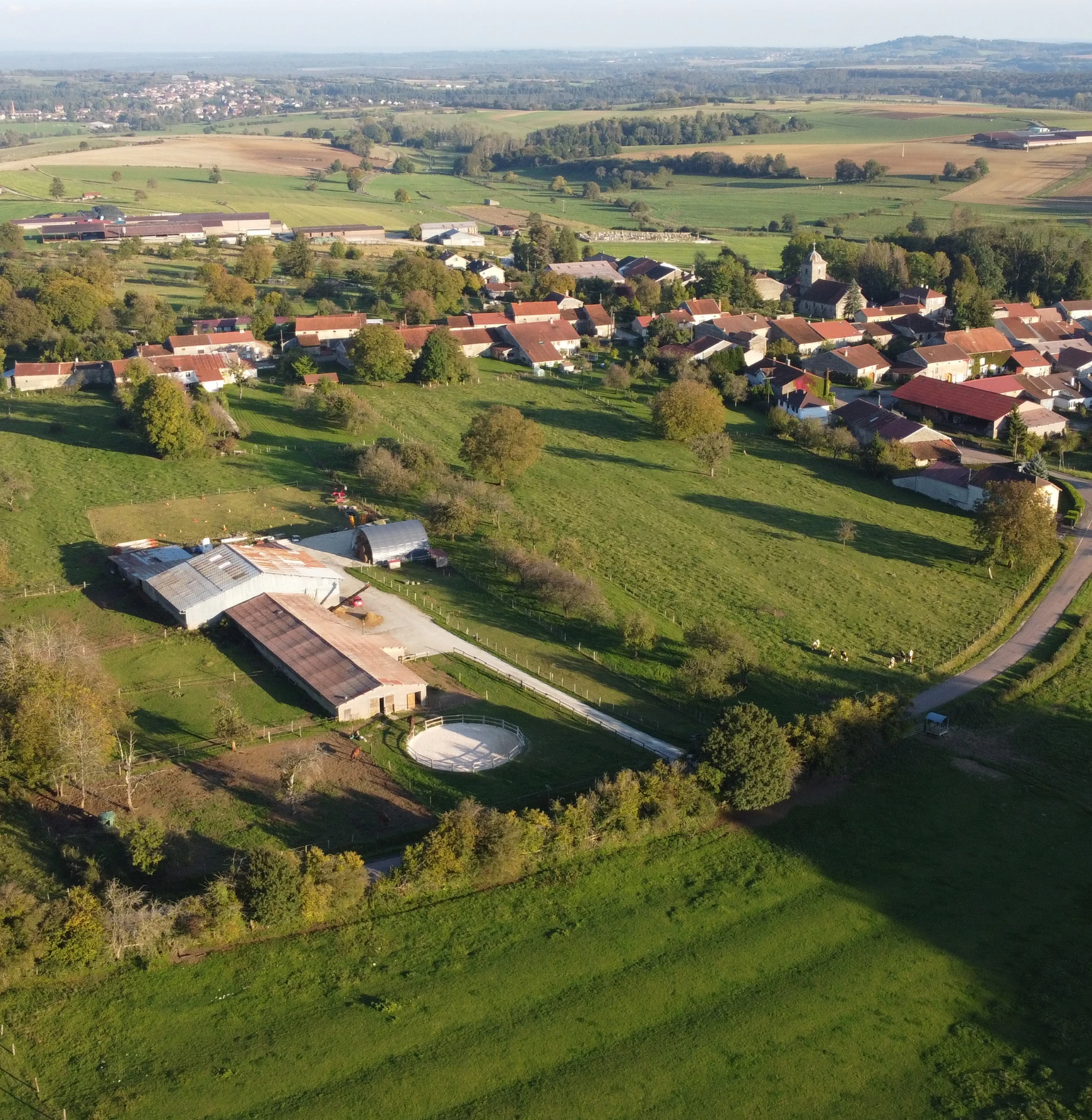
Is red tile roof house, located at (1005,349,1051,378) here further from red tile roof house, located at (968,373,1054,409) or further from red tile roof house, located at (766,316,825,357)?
red tile roof house, located at (766,316,825,357)

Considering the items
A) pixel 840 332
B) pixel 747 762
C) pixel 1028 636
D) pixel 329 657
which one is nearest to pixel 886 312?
pixel 840 332

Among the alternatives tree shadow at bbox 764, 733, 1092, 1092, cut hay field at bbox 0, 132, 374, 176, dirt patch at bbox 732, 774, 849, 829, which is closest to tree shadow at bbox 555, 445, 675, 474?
tree shadow at bbox 764, 733, 1092, 1092

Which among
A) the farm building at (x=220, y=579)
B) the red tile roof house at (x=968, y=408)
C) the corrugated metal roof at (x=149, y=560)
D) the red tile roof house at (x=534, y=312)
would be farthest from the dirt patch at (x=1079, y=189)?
the corrugated metal roof at (x=149, y=560)

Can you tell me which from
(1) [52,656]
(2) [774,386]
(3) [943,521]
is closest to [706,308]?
(2) [774,386]

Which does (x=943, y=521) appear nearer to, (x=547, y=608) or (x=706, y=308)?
(x=547, y=608)

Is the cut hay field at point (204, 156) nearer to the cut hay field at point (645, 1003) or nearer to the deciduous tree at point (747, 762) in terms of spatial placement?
the deciduous tree at point (747, 762)

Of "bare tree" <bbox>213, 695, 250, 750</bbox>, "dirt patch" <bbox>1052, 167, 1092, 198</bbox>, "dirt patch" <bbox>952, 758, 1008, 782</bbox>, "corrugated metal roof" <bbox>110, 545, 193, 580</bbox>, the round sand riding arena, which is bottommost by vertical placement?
"dirt patch" <bbox>952, 758, 1008, 782</bbox>
